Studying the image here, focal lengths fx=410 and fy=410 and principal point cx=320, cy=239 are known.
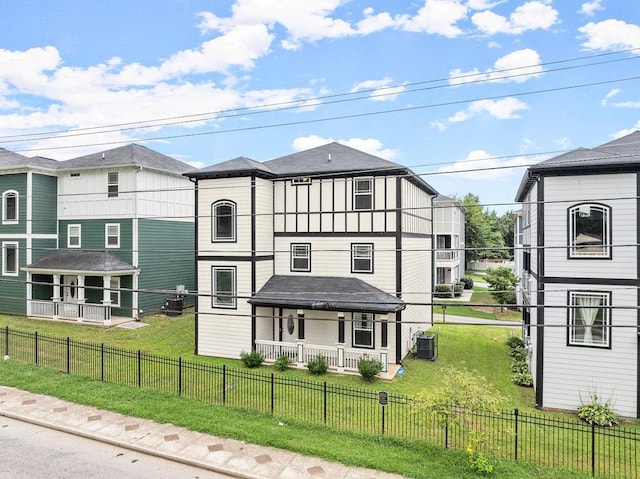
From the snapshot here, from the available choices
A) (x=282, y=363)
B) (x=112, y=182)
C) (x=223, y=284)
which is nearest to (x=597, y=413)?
(x=282, y=363)

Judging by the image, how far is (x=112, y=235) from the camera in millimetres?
24188

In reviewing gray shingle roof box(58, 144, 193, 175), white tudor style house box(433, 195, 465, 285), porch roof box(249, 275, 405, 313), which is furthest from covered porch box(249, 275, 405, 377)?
white tudor style house box(433, 195, 465, 285)

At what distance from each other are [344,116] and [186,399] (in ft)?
30.9

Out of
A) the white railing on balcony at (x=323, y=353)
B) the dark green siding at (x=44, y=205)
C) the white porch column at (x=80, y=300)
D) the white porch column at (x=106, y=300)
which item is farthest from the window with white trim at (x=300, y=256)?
the dark green siding at (x=44, y=205)

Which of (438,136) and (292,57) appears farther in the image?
(438,136)

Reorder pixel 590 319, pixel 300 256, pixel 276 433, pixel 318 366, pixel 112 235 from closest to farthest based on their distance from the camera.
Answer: pixel 276 433, pixel 590 319, pixel 318 366, pixel 300 256, pixel 112 235

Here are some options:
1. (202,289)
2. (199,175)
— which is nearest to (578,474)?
(202,289)

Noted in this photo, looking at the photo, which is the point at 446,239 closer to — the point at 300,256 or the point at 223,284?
the point at 300,256

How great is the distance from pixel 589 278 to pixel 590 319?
4.06ft

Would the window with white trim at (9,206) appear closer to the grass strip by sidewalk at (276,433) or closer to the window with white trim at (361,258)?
the grass strip by sidewalk at (276,433)

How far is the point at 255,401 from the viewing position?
39.3ft

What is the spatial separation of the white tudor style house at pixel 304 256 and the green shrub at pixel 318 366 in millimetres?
552

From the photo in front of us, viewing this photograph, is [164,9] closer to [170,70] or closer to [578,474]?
[170,70]

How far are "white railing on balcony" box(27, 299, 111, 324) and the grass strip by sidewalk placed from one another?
29.3 ft
